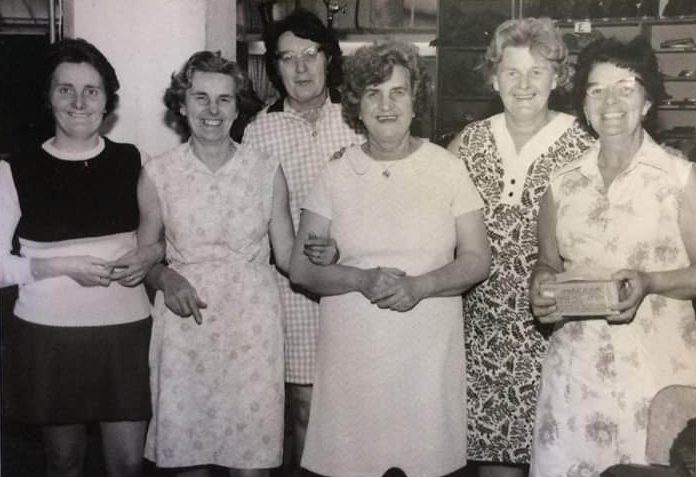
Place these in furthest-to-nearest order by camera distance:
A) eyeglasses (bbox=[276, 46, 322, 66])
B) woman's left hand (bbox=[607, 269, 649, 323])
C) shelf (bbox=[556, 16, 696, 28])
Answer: eyeglasses (bbox=[276, 46, 322, 66]) < shelf (bbox=[556, 16, 696, 28]) < woman's left hand (bbox=[607, 269, 649, 323])

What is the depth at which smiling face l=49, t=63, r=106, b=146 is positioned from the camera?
2.03m

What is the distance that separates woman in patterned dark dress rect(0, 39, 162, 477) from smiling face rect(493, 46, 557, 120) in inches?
37.1

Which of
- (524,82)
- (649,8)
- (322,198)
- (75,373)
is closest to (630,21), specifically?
(649,8)

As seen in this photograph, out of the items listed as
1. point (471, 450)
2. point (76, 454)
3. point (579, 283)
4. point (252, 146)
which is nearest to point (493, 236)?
point (579, 283)

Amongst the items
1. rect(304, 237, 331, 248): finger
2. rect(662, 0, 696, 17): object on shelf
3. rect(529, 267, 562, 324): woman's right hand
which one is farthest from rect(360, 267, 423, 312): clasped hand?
rect(662, 0, 696, 17): object on shelf

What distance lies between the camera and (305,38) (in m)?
2.32

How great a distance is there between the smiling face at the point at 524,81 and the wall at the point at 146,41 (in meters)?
0.89

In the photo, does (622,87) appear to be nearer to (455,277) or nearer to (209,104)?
(455,277)

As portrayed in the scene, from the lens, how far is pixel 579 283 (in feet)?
5.75

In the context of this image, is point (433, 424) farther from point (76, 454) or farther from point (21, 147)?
point (21, 147)

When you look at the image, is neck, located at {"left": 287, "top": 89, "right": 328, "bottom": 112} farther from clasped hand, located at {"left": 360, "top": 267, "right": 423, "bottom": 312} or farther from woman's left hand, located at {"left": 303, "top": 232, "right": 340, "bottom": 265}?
clasped hand, located at {"left": 360, "top": 267, "right": 423, "bottom": 312}

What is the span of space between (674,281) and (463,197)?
A: 1.63ft

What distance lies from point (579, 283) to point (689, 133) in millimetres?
579

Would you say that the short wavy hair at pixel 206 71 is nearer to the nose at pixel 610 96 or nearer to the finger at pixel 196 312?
the finger at pixel 196 312
